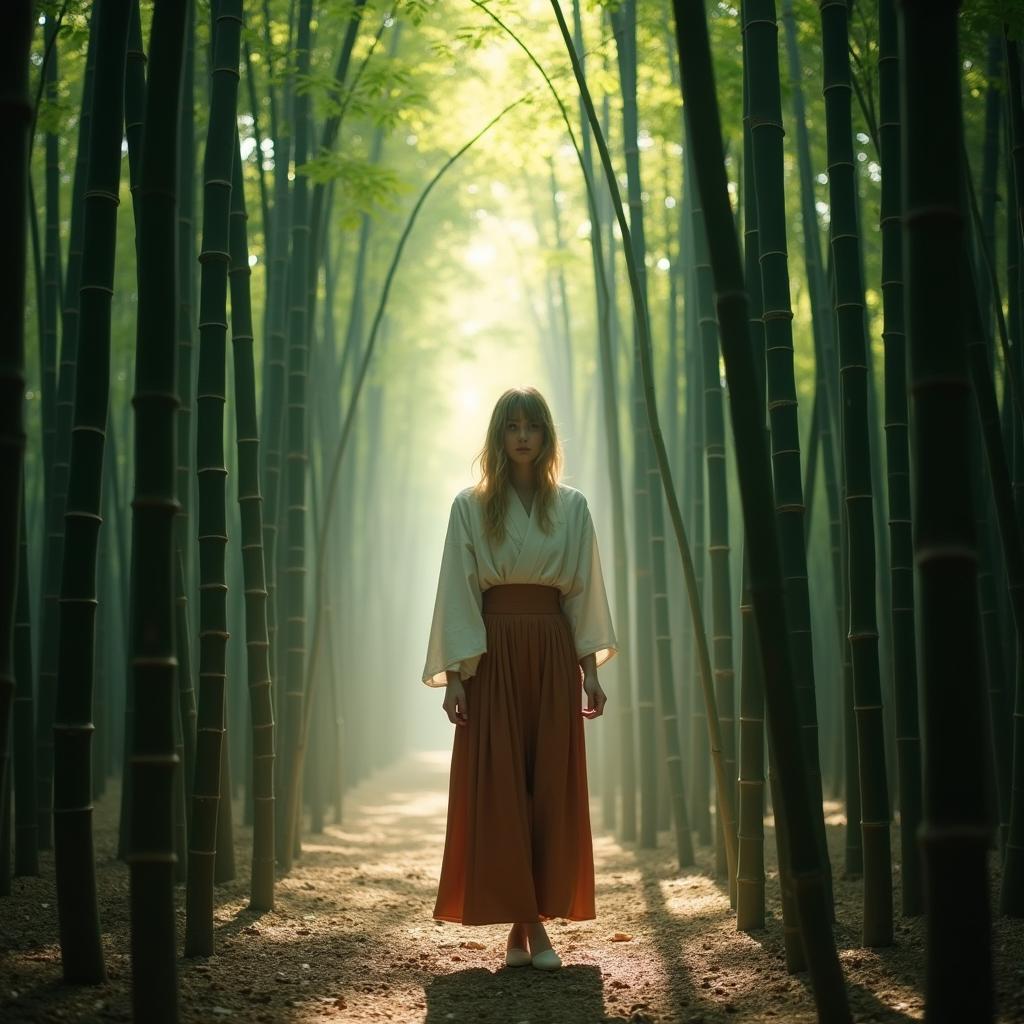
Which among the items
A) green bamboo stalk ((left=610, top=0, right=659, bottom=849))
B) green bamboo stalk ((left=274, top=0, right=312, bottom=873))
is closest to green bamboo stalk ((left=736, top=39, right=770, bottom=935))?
green bamboo stalk ((left=610, top=0, right=659, bottom=849))

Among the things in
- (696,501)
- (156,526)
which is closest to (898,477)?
(156,526)

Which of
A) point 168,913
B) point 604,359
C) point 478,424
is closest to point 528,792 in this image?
point 168,913

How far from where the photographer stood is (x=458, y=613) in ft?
9.60

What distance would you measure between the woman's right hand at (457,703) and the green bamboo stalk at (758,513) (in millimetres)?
1125

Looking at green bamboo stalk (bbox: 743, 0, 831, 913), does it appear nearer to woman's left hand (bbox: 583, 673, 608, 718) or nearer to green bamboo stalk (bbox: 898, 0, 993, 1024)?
woman's left hand (bbox: 583, 673, 608, 718)

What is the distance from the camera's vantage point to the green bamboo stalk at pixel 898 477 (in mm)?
2855

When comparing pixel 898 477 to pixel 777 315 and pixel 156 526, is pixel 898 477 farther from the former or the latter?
pixel 156 526

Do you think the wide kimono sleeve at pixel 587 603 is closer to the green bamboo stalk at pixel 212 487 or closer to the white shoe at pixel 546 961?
the white shoe at pixel 546 961

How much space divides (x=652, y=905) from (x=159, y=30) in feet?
10.00

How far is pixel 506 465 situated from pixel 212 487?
76cm

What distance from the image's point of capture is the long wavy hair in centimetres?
298

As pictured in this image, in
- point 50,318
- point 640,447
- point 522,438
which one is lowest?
point 522,438

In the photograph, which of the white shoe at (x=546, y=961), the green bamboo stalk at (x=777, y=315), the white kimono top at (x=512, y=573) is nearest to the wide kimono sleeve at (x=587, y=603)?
the white kimono top at (x=512, y=573)

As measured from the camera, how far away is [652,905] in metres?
3.84
